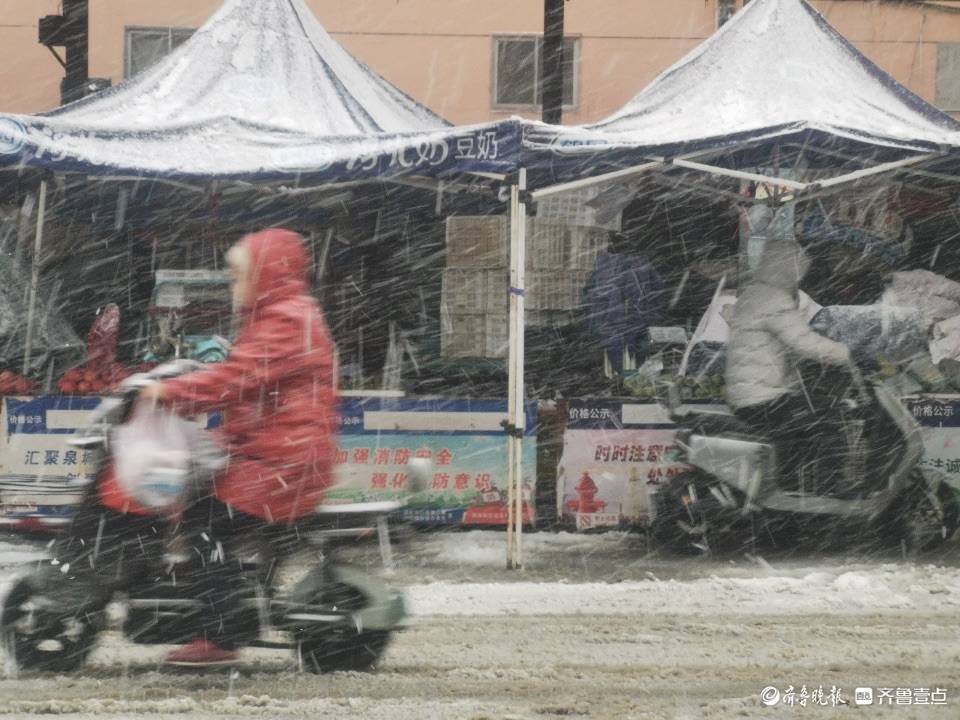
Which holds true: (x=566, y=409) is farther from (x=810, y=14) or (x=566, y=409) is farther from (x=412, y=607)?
(x=810, y=14)

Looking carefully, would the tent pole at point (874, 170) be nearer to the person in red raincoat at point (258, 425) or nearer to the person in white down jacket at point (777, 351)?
the person in white down jacket at point (777, 351)

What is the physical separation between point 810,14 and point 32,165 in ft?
21.3

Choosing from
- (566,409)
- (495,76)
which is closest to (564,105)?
(495,76)

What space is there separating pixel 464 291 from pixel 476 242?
470 mm

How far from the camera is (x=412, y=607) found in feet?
23.0

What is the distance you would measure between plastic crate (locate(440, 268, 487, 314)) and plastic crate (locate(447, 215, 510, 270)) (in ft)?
0.29

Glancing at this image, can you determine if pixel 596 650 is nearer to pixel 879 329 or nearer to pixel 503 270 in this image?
pixel 879 329

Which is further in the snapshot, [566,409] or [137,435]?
[566,409]

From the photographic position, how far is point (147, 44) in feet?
56.0

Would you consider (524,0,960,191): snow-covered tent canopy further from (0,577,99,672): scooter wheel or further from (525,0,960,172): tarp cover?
(0,577,99,672): scooter wheel

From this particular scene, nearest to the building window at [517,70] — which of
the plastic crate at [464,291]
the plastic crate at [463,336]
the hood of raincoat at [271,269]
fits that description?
the plastic crate at [464,291]

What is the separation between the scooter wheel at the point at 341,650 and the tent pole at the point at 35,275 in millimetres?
5267

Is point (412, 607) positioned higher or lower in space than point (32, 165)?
lower

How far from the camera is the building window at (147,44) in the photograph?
16969 mm
